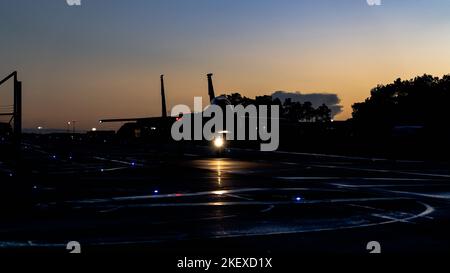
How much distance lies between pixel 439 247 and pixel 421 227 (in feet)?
7.69

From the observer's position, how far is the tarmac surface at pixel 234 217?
10.3 meters

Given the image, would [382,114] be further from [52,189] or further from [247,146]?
[52,189]

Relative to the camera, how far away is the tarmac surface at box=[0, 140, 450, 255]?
33.8 feet

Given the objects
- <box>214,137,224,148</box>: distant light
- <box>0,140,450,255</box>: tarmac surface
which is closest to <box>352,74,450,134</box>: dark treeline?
<box>214,137,224,148</box>: distant light

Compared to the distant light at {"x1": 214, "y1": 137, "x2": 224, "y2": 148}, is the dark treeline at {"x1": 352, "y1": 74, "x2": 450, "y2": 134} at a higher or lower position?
higher

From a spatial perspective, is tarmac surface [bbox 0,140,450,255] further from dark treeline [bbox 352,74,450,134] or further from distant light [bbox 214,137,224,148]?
dark treeline [bbox 352,74,450,134]

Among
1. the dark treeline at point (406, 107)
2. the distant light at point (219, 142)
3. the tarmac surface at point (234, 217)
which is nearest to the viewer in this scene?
the tarmac surface at point (234, 217)

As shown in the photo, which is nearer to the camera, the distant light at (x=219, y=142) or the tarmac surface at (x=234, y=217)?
the tarmac surface at (x=234, y=217)

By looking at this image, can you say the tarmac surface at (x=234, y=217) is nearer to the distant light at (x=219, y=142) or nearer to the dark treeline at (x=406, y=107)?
the distant light at (x=219, y=142)

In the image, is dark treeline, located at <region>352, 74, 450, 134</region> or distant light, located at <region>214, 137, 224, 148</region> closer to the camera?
distant light, located at <region>214, 137, 224, 148</region>

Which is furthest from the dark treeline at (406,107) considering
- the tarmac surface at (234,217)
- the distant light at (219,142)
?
the tarmac surface at (234,217)

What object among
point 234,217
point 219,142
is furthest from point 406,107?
point 234,217

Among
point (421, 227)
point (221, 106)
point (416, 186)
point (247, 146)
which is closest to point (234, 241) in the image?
point (421, 227)

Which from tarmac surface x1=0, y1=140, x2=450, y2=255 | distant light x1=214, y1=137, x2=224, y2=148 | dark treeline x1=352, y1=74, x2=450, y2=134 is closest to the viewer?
tarmac surface x1=0, y1=140, x2=450, y2=255
